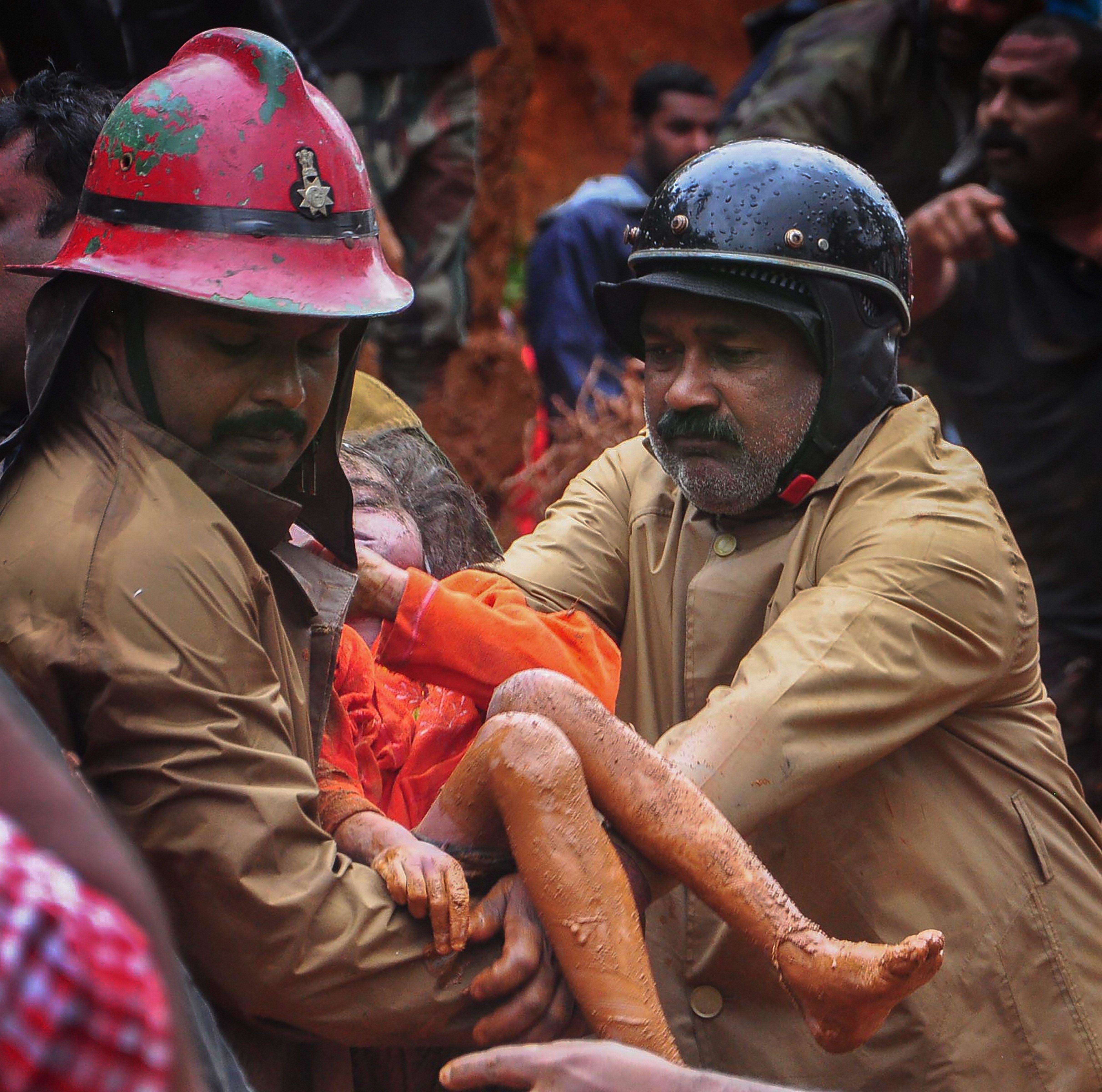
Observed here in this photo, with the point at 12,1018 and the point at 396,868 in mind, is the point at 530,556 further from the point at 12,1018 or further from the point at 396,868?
the point at 12,1018

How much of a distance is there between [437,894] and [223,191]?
1.09 m

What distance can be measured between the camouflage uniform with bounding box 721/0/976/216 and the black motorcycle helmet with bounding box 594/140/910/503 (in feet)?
11.3

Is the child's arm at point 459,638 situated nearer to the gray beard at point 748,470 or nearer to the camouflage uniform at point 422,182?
the gray beard at point 748,470

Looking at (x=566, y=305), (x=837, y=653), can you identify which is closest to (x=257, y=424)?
(x=837, y=653)

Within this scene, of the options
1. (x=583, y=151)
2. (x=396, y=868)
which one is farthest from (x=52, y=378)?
(x=583, y=151)

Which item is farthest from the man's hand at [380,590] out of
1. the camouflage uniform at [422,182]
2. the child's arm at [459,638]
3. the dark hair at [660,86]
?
the dark hair at [660,86]

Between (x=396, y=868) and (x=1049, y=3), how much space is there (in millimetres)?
5531

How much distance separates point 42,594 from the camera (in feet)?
6.79

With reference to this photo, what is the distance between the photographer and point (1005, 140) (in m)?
6.20

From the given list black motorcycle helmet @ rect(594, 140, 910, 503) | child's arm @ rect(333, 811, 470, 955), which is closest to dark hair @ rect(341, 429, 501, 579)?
black motorcycle helmet @ rect(594, 140, 910, 503)

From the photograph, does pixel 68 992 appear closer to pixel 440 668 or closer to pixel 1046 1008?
pixel 440 668

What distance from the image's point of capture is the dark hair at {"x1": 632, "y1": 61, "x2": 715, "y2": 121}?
29.2 ft

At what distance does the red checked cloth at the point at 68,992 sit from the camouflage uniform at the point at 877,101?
19.9ft

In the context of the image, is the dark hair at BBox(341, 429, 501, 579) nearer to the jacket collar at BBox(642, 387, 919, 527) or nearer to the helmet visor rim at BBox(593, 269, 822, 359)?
the jacket collar at BBox(642, 387, 919, 527)
